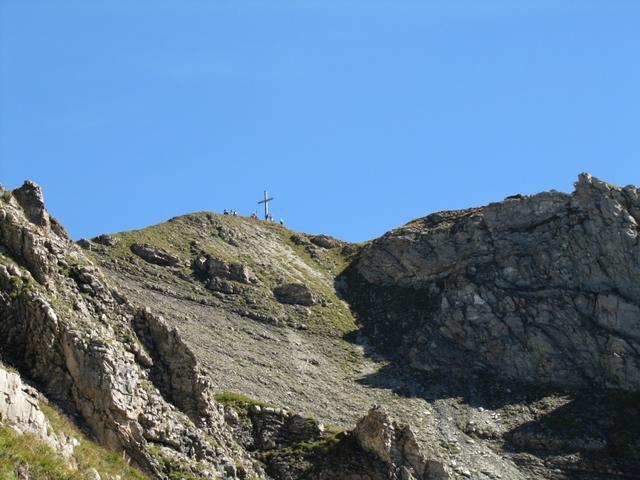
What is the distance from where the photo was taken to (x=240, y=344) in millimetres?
99188

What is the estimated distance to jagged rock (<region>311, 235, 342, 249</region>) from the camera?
13825 centimetres

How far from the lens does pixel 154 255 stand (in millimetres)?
114312

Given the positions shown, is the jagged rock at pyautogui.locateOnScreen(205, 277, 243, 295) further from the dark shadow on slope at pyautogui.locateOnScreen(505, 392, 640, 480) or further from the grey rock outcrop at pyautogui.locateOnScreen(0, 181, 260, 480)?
the grey rock outcrop at pyautogui.locateOnScreen(0, 181, 260, 480)

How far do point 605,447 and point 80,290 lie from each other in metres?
47.2

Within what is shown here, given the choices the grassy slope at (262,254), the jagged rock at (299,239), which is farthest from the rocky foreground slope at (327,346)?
the jagged rock at (299,239)

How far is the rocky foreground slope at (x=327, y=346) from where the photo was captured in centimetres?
5019

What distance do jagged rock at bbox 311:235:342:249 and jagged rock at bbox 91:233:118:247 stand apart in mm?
29767

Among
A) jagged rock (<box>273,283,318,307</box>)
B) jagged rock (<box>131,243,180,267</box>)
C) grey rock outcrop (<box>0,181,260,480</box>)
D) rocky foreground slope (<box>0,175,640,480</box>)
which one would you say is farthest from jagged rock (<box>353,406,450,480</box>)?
jagged rock (<box>131,243,180,267</box>)

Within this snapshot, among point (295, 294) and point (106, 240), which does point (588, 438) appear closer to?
point (295, 294)

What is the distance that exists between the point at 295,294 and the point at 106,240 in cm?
1880

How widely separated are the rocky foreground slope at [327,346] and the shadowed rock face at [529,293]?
0.60 ft

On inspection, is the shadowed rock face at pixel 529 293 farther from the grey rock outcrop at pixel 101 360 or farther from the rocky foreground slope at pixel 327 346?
the grey rock outcrop at pixel 101 360

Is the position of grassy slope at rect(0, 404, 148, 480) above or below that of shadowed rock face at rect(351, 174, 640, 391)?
below

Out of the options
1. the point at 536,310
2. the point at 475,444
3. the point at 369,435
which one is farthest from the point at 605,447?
the point at 369,435
